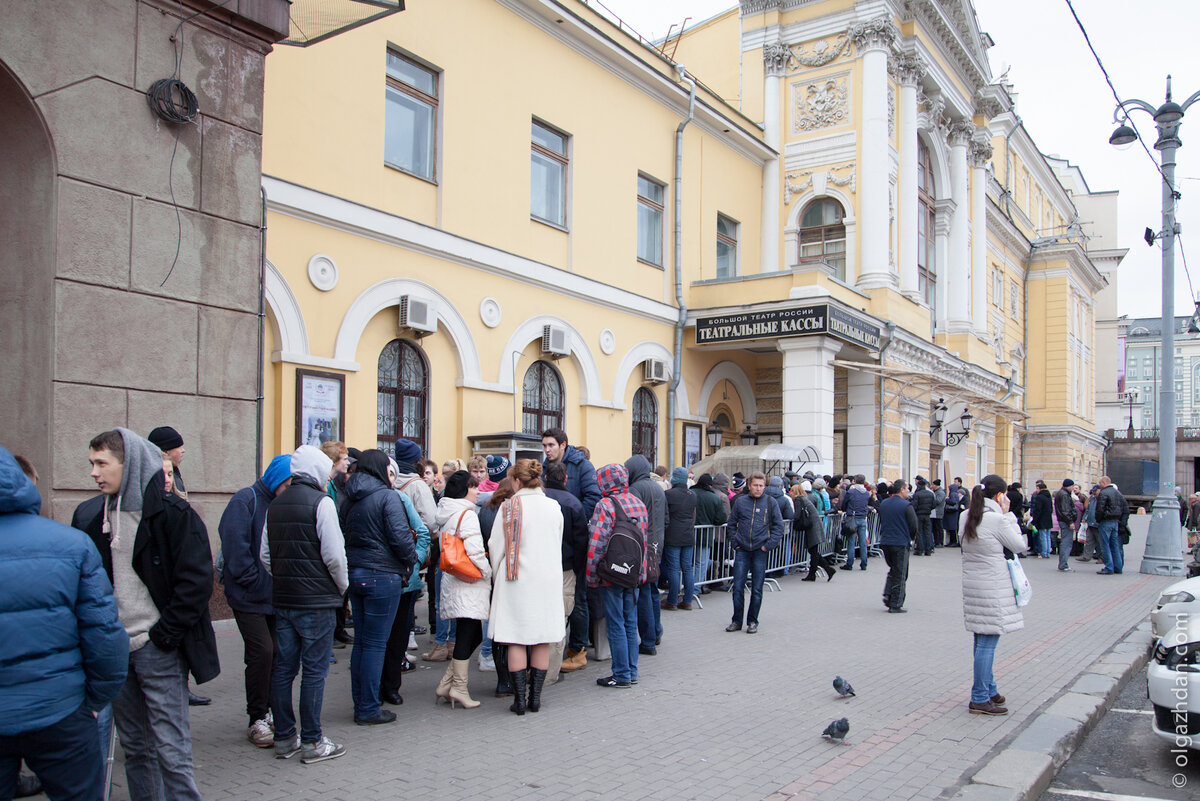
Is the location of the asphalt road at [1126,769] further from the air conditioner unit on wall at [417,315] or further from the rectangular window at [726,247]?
the rectangular window at [726,247]

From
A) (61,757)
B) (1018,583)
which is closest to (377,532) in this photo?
(61,757)

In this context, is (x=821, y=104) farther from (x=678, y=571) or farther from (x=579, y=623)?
(x=579, y=623)

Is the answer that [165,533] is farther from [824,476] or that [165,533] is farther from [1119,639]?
[824,476]

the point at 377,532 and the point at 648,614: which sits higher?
the point at 377,532

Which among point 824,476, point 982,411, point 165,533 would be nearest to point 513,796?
point 165,533

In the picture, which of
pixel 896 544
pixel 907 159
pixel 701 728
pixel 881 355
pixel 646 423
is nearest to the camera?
pixel 701 728

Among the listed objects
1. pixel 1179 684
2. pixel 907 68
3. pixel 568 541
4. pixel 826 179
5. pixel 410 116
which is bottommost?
pixel 1179 684

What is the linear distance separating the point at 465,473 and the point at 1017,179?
139 ft

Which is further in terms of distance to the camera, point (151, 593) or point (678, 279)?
point (678, 279)

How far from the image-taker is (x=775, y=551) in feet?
44.5

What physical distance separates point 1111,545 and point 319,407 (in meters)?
13.9

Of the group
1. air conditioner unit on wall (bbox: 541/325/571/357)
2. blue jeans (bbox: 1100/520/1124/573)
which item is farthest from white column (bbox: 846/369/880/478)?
air conditioner unit on wall (bbox: 541/325/571/357)

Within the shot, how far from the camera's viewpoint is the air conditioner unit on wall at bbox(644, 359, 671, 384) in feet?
57.8

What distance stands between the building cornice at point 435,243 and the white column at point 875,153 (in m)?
6.95
